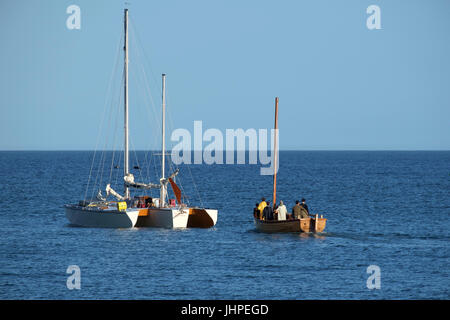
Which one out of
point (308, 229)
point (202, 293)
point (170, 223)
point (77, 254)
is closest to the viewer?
point (202, 293)

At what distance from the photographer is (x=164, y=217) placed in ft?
175

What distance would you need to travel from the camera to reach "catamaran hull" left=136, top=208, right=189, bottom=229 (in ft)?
174

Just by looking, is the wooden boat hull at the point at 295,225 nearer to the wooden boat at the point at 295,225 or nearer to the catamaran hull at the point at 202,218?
the wooden boat at the point at 295,225

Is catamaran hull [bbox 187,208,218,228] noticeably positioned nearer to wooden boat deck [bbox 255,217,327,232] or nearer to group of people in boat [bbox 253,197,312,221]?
group of people in boat [bbox 253,197,312,221]

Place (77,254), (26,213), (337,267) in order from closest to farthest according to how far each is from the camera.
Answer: (337,267)
(77,254)
(26,213)

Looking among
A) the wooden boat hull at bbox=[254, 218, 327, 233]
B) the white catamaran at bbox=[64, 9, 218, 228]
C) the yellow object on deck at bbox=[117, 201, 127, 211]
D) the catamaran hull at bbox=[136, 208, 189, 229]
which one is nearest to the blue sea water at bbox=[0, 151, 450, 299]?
the wooden boat hull at bbox=[254, 218, 327, 233]

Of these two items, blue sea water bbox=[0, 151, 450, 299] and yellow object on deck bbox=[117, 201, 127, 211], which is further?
yellow object on deck bbox=[117, 201, 127, 211]

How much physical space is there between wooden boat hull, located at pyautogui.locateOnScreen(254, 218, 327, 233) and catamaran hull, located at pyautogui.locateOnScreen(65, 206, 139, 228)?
29.0 ft
